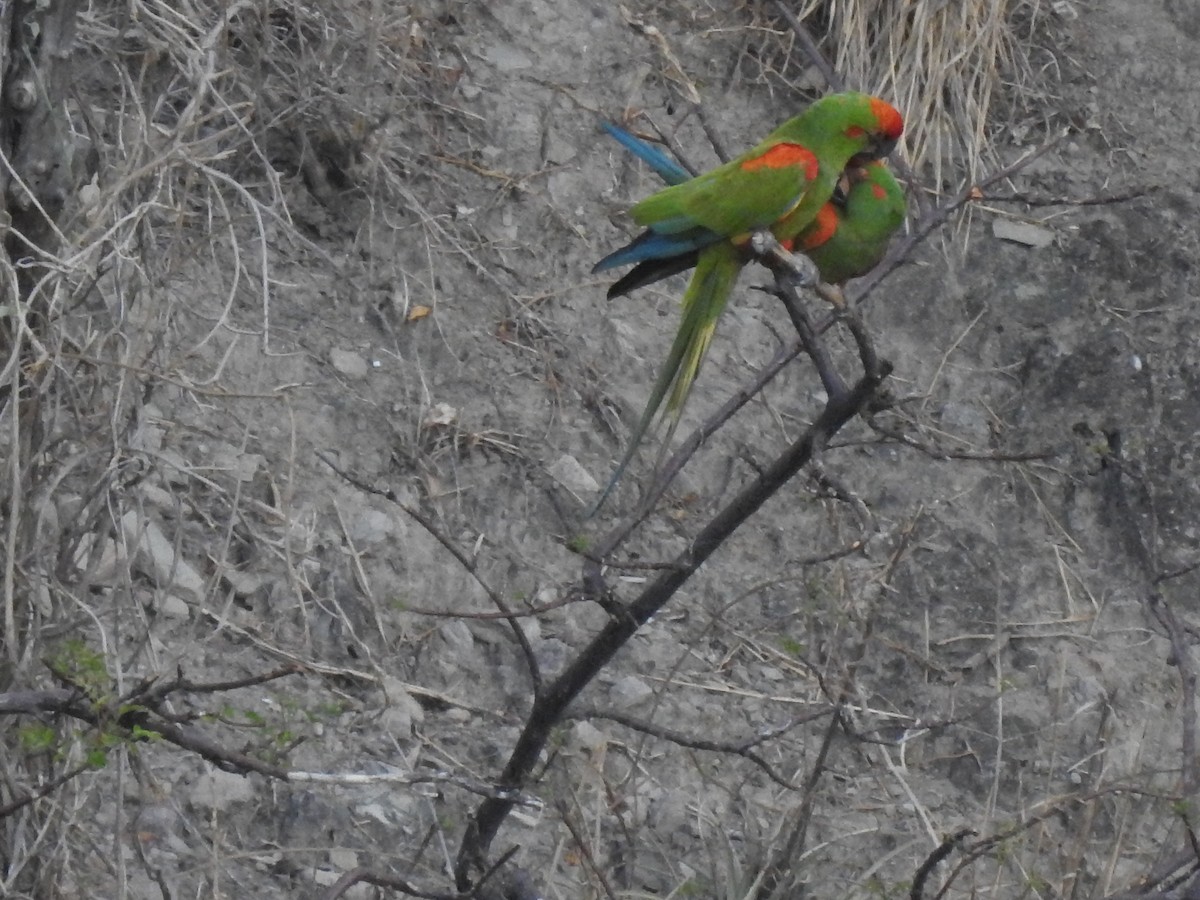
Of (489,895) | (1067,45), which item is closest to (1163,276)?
(1067,45)

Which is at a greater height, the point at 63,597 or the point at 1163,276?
the point at 1163,276

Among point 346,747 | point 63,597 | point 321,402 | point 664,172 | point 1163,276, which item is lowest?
point 346,747

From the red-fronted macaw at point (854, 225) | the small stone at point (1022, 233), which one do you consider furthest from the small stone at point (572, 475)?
the small stone at point (1022, 233)

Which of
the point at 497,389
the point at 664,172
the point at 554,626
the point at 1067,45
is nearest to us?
the point at 664,172

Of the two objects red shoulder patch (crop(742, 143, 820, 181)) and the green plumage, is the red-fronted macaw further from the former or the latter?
red shoulder patch (crop(742, 143, 820, 181))

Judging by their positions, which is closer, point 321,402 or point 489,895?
point 489,895

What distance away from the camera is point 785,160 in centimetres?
310

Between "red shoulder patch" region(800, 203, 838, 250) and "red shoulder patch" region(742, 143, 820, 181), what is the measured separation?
0.36 ft

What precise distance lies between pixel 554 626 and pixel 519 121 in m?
1.74

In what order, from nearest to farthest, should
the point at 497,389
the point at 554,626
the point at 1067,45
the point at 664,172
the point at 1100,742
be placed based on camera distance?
the point at 664,172 < the point at 1100,742 < the point at 554,626 < the point at 497,389 < the point at 1067,45

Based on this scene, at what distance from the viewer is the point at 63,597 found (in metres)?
2.52

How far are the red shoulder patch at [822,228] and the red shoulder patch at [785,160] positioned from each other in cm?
11

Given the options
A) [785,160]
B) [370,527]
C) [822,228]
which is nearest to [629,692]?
[370,527]

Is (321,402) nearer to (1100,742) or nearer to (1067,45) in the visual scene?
(1100,742)
